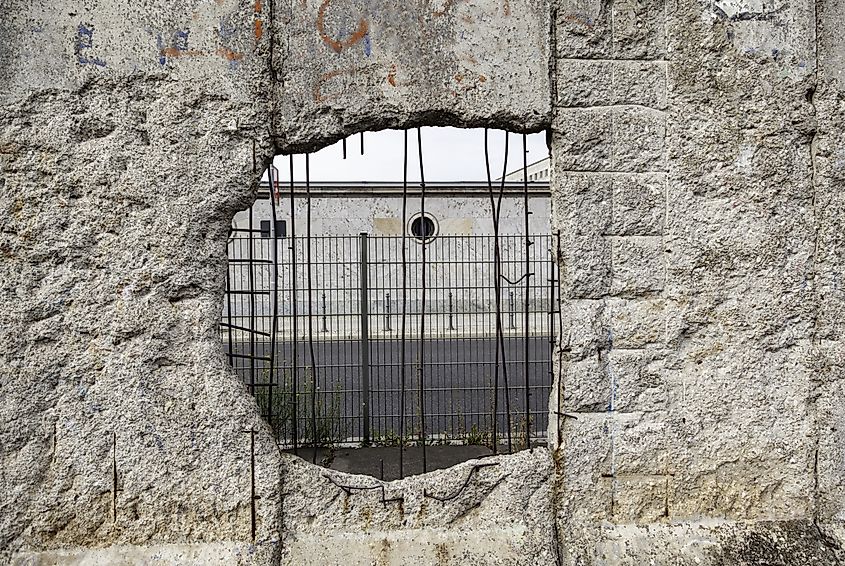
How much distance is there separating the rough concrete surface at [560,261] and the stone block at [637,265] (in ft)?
0.03

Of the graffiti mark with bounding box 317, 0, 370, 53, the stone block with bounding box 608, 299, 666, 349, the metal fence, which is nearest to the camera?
the graffiti mark with bounding box 317, 0, 370, 53

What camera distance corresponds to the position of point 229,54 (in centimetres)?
231

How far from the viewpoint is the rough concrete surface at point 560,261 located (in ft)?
7.40

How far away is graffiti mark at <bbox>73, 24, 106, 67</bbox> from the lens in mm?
2248

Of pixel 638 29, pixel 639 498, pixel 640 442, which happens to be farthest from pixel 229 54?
pixel 639 498

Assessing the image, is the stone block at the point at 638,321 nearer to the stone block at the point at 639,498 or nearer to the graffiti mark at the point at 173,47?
the stone block at the point at 639,498

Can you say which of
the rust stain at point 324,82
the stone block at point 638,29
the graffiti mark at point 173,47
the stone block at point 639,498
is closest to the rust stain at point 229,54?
the graffiti mark at point 173,47

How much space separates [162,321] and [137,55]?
3.05ft

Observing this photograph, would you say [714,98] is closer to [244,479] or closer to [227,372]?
[227,372]

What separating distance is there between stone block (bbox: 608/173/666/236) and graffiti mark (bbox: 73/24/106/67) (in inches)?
75.3

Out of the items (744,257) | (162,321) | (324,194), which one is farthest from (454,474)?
(324,194)

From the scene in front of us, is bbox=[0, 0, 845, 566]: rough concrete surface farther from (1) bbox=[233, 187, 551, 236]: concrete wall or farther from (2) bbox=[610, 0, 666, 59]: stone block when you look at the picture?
(1) bbox=[233, 187, 551, 236]: concrete wall

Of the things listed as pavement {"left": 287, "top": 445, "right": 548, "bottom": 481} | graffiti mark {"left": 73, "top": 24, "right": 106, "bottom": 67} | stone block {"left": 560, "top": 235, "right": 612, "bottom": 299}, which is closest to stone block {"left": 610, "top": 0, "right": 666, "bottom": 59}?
stone block {"left": 560, "top": 235, "right": 612, "bottom": 299}

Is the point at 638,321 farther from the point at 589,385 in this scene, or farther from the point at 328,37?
the point at 328,37
